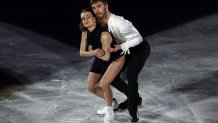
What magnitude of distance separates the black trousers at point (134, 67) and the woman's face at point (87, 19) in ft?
1.68

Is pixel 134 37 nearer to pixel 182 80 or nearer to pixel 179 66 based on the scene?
pixel 182 80

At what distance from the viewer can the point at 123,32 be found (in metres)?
5.21

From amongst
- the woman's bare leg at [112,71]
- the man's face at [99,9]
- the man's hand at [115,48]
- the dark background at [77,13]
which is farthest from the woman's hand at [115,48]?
the dark background at [77,13]

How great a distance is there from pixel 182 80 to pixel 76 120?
1918mm

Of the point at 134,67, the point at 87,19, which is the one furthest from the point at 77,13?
the point at 134,67

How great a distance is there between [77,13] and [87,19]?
5.08m

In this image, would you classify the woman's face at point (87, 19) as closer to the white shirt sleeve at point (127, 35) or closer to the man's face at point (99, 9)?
the man's face at point (99, 9)

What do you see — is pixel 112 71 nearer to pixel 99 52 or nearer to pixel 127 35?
pixel 99 52

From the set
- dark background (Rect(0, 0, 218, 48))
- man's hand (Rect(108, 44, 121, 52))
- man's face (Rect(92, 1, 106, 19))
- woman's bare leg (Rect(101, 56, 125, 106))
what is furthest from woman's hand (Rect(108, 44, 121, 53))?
dark background (Rect(0, 0, 218, 48))

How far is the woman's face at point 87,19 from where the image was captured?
5312 mm

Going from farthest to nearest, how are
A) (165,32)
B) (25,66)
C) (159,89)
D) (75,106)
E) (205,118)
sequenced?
(165,32) → (25,66) → (159,89) → (75,106) → (205,118)

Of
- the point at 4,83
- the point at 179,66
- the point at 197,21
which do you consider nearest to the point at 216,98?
the point at 179,66

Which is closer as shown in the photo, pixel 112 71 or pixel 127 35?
pixel 127 35

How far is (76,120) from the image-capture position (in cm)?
570
